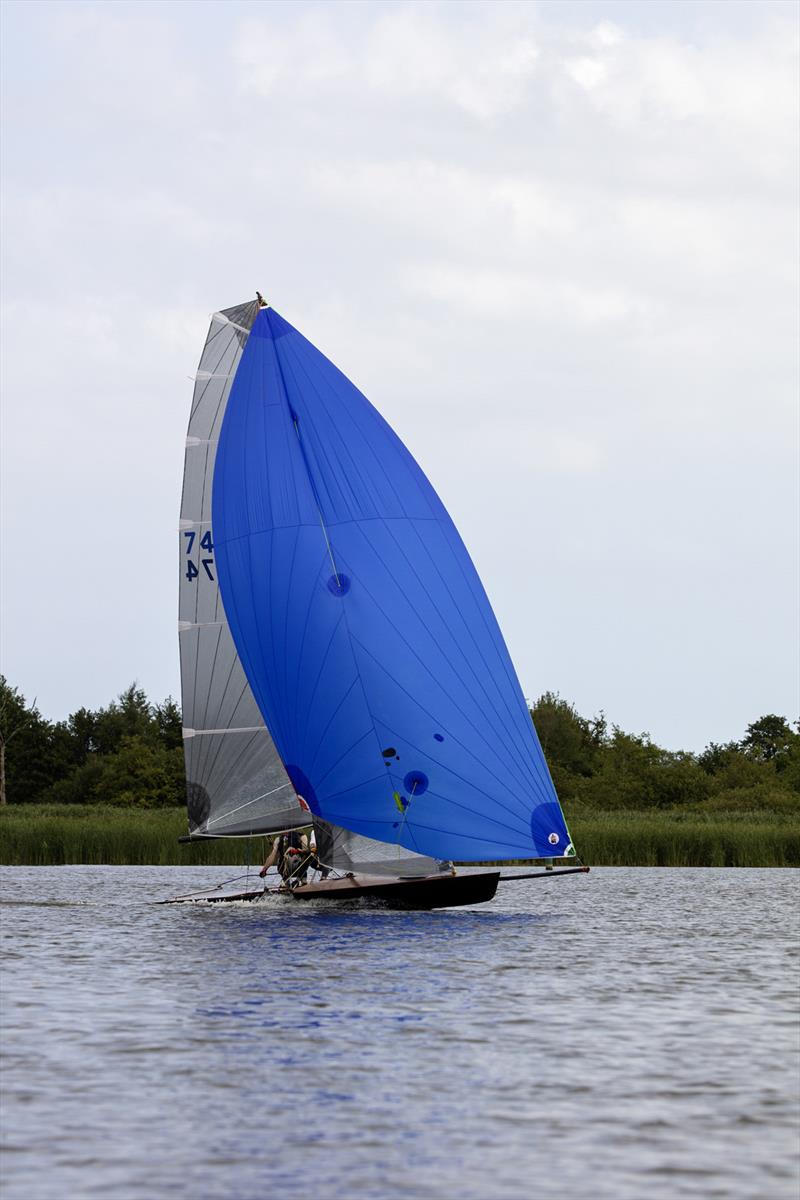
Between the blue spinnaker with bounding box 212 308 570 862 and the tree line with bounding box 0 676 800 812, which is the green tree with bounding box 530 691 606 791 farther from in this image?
the blue spinnaker with bounding box 212 308 570 862

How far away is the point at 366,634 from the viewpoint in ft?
97.1

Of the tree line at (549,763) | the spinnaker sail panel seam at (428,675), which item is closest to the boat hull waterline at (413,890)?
the spinnaker sail panel seam at (428,675)

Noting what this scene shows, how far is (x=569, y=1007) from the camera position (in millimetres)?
19312

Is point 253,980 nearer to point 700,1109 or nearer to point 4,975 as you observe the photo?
point 4,975

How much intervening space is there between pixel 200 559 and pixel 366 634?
5.27 meters

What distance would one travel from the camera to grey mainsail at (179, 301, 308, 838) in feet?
108

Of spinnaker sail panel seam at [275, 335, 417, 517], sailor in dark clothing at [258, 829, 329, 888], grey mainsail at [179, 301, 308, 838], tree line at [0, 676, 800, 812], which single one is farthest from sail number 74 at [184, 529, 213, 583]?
tree line at [0, 676, 800, 812]

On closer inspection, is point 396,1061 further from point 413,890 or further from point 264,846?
point 264,846

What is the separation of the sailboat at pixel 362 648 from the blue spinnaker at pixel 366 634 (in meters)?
0.03

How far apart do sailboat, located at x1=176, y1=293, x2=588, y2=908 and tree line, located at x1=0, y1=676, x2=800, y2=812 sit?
42631 mm

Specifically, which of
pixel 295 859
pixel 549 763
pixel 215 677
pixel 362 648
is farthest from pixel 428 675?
pixel 549 763

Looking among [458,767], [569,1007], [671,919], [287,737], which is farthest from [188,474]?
[569,1007]

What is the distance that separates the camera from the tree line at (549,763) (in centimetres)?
8219

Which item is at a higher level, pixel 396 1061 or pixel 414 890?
pixel 414 890
